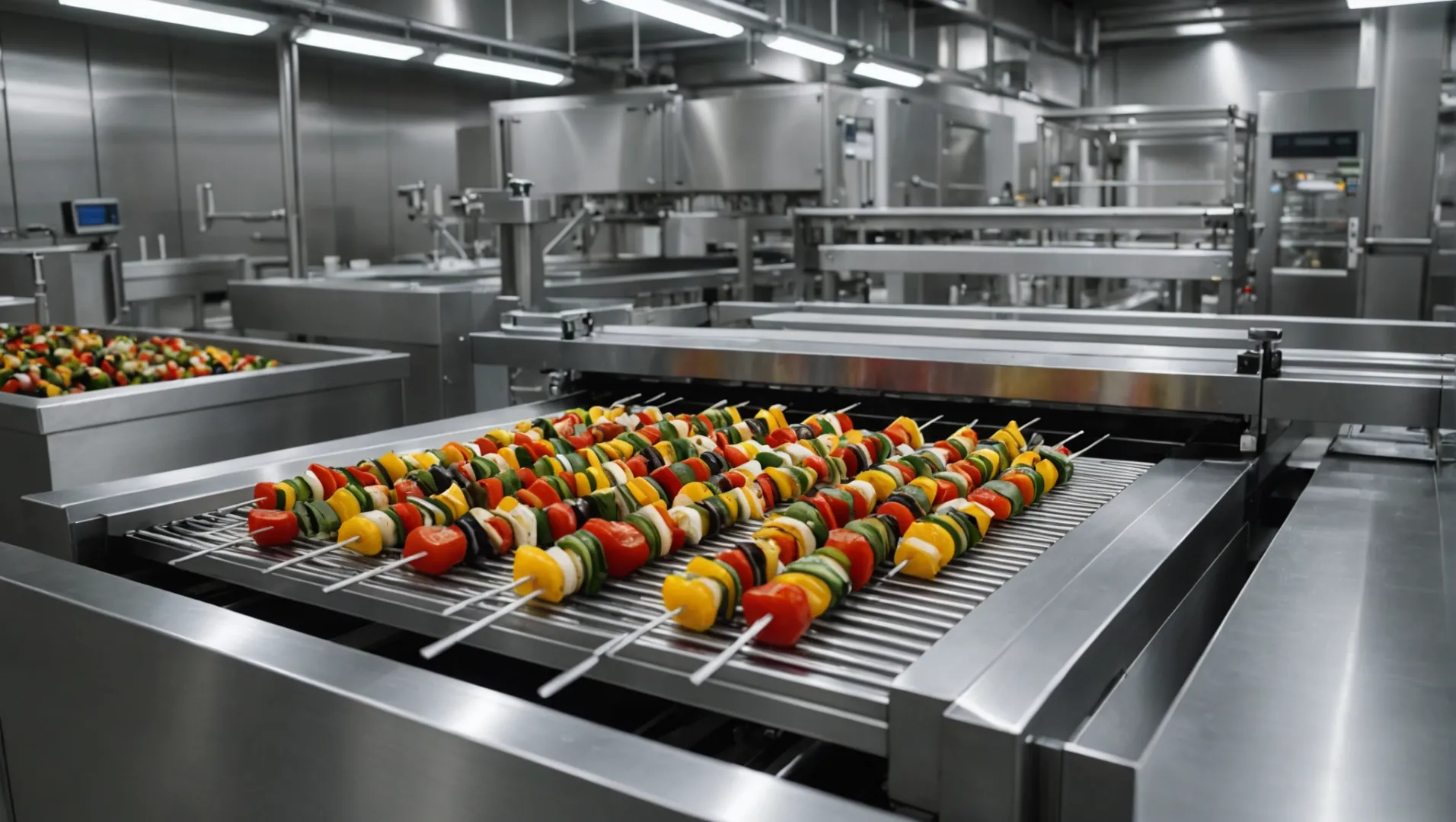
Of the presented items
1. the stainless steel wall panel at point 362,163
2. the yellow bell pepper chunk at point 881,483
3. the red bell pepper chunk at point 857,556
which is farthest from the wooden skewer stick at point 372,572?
the stainless steel wall panel at point 362,163

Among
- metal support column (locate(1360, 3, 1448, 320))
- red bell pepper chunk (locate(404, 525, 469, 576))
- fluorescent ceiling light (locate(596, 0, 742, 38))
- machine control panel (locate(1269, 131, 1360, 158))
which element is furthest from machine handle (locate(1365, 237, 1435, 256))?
red bell pepper chunk (locate(404, 525, 469, 576))

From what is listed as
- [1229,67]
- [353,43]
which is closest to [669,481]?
[353,43]

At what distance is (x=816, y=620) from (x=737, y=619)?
88 millimetres

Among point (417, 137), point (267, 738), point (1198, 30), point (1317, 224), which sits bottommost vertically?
point (267, 738)

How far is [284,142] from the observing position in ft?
19.0

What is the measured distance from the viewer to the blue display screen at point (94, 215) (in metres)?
5.12

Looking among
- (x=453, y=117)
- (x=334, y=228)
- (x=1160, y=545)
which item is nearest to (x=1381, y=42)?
(x=453, y=117)

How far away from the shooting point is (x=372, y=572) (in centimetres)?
137

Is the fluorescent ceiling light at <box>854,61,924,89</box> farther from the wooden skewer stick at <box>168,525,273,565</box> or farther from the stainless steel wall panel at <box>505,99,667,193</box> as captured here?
the wooden skewer stick at <box>168,525,273,565</box>

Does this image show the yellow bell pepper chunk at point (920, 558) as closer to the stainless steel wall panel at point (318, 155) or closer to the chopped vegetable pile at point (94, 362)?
the chopped vegetable pile at point (94, 362)

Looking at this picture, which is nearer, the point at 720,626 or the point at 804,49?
the point at 720,626

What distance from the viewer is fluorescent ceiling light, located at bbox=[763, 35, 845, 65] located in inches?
228

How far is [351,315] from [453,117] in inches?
164

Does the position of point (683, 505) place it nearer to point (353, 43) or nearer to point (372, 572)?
point (372, 572)
